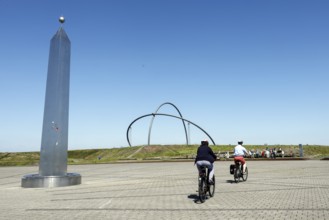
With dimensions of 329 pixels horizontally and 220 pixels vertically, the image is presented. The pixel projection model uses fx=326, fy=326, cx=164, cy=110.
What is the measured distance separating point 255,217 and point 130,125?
8857 cm

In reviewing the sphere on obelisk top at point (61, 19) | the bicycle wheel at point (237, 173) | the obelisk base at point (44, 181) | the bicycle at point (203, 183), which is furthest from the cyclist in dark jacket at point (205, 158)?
the sphere on obelisk top at point (61, 19)

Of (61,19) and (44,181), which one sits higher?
(61,19)

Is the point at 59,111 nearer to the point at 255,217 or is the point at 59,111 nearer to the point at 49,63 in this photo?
the point at 49,63

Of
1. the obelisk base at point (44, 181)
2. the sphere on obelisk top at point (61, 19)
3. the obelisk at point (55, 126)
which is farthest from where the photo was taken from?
the sphere on obelisk top at point (61, 19)

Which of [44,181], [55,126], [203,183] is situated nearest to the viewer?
[203,183]

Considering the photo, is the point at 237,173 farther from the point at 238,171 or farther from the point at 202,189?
the point at 202,189

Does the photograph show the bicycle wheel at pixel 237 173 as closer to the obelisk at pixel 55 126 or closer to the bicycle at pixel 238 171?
the bicycle at pixel 238 171

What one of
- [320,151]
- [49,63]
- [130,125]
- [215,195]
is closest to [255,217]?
[215,195]

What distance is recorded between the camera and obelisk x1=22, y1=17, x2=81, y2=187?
1383 centimetres

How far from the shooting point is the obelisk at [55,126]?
1383cm

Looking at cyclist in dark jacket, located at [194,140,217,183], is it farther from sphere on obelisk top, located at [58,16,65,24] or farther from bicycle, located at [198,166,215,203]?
sphere on obelisk top, located at [58,16,65,24]

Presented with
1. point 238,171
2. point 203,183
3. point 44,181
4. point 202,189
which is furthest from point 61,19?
point 202,189

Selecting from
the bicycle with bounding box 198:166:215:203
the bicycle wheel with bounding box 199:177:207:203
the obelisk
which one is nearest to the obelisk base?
the obelisk

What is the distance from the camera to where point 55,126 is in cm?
1419
